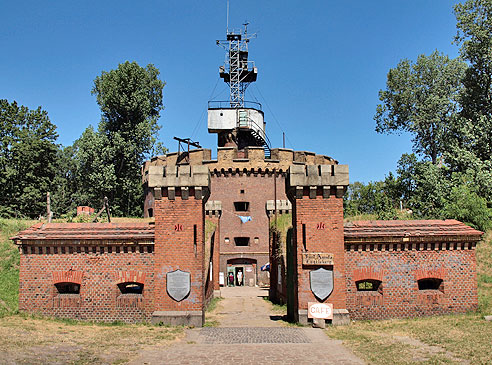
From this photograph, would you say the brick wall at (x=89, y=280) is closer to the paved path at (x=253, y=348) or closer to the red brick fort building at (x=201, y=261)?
the red brick fort building at (x=201, y=261)

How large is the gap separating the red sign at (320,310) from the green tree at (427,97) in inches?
905

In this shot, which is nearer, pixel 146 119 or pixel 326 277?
pixel 326 277

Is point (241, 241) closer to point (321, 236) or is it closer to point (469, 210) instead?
point (469, 210)

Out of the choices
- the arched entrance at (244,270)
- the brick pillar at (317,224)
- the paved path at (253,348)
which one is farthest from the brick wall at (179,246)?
the arched entrance at (244,270)

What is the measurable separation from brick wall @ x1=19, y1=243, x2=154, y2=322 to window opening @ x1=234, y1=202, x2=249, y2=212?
2109 centimetres

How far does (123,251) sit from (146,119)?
29.6 meters

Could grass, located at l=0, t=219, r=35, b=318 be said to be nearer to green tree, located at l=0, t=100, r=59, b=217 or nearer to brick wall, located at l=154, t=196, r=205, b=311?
brick wall, located at l=154, t=196, r=205, b=311

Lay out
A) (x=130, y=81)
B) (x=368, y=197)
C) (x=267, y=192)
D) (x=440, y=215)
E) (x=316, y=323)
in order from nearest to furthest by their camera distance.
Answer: (x=316, y=323) < (x=440, y=215) < (x=267, y=192) < (x=130, y=81) < (x=368, y=197)

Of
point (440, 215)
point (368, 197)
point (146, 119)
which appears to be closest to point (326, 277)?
point (440, 215)

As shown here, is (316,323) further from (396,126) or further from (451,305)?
(396,126)

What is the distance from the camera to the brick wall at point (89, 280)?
13.0 metres

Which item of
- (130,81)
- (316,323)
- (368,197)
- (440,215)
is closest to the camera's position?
(316,323)

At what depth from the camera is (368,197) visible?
63.7 metres

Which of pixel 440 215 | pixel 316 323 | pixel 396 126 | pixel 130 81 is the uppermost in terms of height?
pixel 130 81
